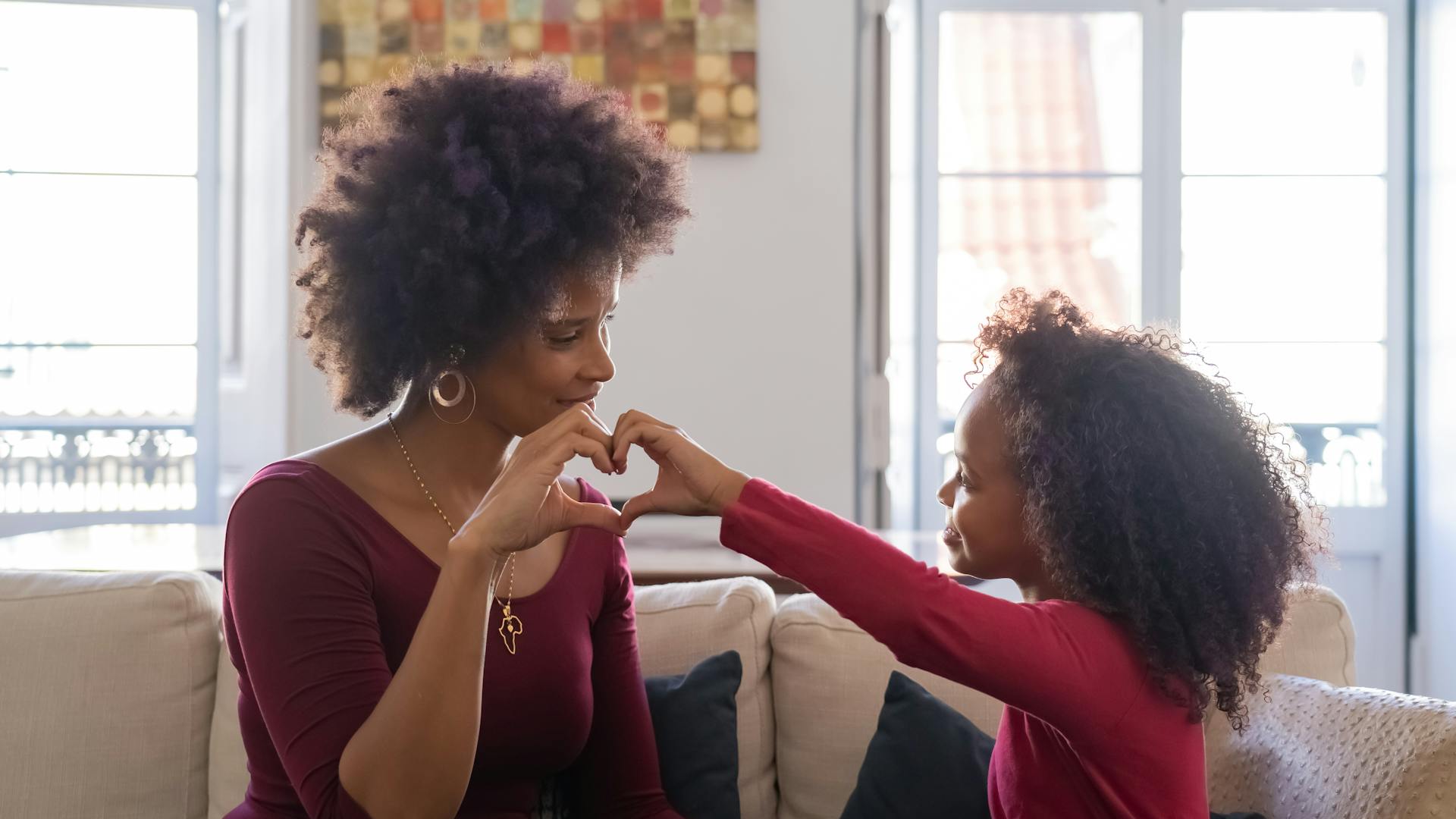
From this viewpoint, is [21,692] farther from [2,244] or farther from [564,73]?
[2,244]

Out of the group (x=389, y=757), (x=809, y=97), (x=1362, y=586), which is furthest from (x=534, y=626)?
(x=1362, y=586)

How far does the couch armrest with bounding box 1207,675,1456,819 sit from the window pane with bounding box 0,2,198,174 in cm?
356

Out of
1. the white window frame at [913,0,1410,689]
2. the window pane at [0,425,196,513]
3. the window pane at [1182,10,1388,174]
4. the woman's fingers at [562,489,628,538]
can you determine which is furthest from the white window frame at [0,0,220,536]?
the window pane at [1182,10,1388,174]

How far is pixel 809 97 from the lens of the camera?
13.0ft

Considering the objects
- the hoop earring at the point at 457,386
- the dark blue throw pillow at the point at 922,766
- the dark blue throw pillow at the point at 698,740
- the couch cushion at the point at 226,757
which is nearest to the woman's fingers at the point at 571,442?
the hoop earring at the point at 457,386

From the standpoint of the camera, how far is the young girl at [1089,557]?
120cm

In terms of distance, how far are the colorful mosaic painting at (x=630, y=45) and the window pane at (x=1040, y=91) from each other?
741 millimetres

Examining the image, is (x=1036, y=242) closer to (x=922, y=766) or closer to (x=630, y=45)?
(x=630, y=45)

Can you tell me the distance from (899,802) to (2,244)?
11.6 feet

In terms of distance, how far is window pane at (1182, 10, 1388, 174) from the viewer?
4.22 m

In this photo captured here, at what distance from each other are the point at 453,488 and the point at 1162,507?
32.9 inches

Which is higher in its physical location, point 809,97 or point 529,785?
point 809,97

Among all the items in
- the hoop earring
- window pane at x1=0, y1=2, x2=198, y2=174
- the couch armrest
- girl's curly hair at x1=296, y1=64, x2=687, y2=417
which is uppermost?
window pane at x1=0, y1=2, x2=198, y2=174

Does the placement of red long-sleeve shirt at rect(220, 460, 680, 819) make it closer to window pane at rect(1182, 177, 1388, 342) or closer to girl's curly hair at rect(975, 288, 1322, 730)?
girl's curly hair at rect(975, 288, 1322, 730)
